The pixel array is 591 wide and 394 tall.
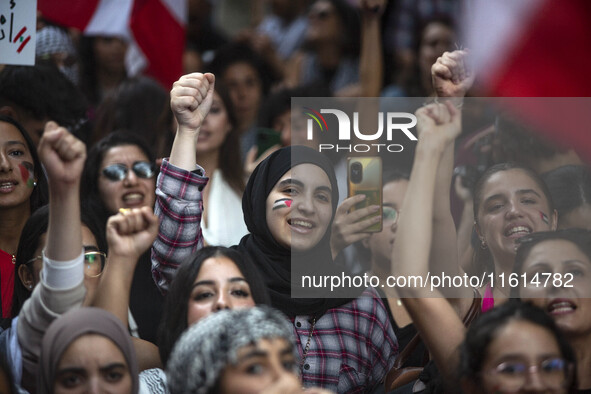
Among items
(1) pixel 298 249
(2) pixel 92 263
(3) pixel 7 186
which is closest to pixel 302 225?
(1) pixel 298 249

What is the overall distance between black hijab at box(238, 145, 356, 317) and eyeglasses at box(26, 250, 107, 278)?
1.74 feet

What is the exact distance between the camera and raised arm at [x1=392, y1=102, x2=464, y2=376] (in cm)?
285

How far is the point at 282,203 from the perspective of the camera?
3457 mm

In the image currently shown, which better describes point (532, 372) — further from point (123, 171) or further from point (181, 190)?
point (123, 171)

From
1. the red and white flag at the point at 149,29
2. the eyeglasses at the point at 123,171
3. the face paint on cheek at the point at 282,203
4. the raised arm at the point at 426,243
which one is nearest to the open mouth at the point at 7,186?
the eyeglasses at the point at 123,171

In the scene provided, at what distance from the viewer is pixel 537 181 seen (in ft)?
11.2

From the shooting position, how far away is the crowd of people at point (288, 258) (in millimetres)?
2635

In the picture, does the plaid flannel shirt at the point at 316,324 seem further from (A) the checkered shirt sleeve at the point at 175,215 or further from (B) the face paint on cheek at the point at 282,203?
(B) the face paint on cheek at the point at 282,203

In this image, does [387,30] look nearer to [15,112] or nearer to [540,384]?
[15,112]

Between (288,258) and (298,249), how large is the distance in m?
0.09

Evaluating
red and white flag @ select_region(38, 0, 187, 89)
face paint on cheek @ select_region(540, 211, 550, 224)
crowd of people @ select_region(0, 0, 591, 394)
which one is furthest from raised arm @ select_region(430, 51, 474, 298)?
red and white flag @ select_region(38, 0, 187, 89)

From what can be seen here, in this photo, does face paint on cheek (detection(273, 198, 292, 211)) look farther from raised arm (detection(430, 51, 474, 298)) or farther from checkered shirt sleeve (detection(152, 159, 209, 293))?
raised arm (detection(430, 51, 474, 298))

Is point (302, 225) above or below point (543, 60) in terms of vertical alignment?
below

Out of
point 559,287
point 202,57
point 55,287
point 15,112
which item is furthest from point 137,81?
point 559,287
